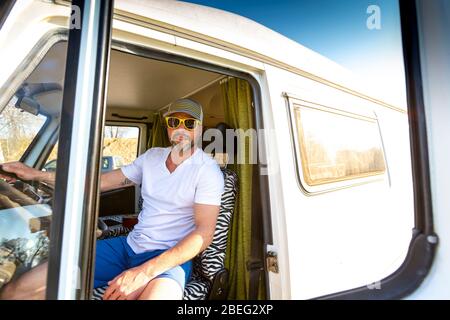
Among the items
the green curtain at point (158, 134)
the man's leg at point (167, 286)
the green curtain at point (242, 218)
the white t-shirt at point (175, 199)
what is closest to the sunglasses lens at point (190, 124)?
the white t-shirt at point (175, 199)

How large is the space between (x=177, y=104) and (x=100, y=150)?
1.03m

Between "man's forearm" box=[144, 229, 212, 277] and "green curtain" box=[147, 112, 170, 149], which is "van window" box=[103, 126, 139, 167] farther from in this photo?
"man's forearm" box=[144, 229, 212, 277]

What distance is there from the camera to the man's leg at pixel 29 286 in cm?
79

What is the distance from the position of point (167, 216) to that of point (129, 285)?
0.48 m

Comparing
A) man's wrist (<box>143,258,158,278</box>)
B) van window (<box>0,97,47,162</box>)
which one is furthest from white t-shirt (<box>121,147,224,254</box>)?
van window (<box>0,97,47,162</box>)

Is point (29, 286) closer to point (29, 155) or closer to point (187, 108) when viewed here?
point (29, 155)

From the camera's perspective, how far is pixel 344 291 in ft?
4.17

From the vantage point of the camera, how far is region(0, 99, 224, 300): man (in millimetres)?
1327

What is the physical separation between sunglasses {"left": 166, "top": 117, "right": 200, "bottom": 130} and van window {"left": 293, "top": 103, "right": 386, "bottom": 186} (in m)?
0.68

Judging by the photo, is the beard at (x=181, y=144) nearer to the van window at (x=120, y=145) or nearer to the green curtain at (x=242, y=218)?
the green curtain at (x=242, y=218)
